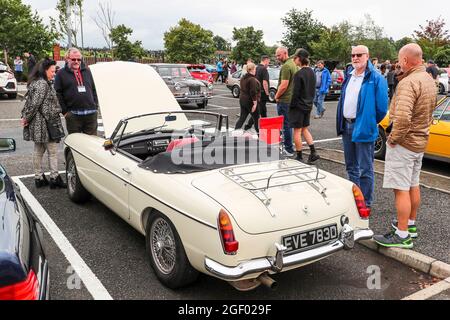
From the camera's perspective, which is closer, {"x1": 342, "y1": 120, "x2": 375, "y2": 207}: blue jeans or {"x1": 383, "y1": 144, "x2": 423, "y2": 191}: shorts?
{"x1": 383, "y1": 144, "x2": 423, "y2": 191}: shorts

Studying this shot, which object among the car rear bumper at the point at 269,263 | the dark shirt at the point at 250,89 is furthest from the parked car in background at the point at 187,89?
the car rear bumper at the point at 269,263

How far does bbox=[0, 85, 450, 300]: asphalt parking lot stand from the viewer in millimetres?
3418

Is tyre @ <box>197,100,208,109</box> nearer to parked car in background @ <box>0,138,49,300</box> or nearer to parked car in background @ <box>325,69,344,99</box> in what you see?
parked car in background @ <box>325,69,344,99</box>

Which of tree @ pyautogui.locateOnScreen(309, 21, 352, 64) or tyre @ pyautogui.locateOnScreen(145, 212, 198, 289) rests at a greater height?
tree @ pyautogui.locateOnScreen(309, 21, 352, 64)

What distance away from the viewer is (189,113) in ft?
17.8

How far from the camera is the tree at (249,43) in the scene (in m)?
44.8

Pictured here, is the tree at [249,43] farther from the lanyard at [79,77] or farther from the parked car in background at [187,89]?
the lanyard at [79,77]

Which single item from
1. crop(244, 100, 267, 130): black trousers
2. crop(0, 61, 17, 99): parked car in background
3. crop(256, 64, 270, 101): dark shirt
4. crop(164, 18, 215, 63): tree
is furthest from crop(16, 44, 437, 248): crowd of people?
crop(164, 18, 215, 63): tree

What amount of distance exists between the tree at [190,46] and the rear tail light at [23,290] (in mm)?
42092

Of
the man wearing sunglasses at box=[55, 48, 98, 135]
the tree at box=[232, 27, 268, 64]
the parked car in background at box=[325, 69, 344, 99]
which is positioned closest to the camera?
the man wearing sunglasses at box=[55, 48, 98, 135]

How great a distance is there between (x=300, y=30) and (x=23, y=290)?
4260 cm

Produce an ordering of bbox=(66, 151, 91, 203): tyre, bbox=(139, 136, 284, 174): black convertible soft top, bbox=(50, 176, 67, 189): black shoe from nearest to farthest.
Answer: bbox=(139, 136, 284, 174): black convertible soft top, bbox=(66, 151, 91, 203): tyre, bbox=(50, 176, 67, 189): black shoe
